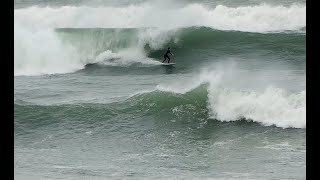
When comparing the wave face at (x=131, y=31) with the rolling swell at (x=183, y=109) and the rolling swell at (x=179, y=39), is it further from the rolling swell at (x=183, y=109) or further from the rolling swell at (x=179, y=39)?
the rolling swell at (x=183, y=109)

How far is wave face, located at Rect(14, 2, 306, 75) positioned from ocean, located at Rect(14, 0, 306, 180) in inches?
3.3

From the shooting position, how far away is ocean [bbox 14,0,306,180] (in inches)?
460

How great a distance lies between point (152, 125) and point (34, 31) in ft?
65.9

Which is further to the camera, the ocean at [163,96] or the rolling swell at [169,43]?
the rolling swell at [169,43]

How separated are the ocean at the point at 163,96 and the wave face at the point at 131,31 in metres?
0.08

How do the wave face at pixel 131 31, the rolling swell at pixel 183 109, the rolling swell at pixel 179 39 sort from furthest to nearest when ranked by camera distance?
the rolling swell at pixel 179 39, the wave face at pixel 131 31, the rolling swell at pixel 183 109

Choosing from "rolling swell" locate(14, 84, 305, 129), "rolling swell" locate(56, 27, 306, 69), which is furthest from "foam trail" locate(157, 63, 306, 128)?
"rolling swell" locate(56, 27, 306, 69)

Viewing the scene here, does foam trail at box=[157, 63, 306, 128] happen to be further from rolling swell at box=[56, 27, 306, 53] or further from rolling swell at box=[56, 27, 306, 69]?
rolling swell at box=[56, 27, 306, 53]

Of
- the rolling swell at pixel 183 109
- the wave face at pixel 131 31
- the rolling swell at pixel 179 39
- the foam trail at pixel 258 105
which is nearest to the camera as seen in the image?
the foam trail at pixel 258 105

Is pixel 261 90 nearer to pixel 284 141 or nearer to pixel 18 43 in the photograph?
pixel 284 141

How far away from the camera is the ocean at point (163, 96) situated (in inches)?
460

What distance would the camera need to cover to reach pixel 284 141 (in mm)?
13070

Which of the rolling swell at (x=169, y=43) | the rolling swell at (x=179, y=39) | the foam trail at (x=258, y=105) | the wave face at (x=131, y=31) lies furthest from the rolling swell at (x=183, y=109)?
the rolling swell at (x=179, y=39)

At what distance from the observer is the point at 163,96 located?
17.9 m
